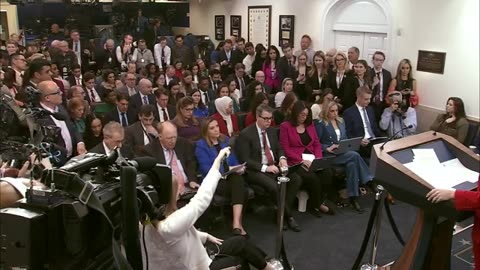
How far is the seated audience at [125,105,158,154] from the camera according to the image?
13.5 ft

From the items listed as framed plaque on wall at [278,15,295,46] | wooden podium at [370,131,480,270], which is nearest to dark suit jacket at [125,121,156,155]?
wooden podium at [370,131,480,270]

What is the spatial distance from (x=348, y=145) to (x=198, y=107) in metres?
1.96

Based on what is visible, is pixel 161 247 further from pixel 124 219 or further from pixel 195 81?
pixel 195 81

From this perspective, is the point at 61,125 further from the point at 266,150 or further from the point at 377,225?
the point at 377,225

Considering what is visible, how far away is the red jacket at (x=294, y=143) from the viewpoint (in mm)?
4309

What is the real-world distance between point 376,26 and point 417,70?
1.86 m

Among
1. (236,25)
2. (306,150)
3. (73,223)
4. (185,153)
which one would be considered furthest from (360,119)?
(236,25)

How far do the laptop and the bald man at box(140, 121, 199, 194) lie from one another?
143 cm

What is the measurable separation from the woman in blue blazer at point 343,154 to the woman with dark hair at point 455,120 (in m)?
0.85

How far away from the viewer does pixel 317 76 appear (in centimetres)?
642

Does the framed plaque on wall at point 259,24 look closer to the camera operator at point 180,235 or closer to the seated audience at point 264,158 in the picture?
the seated audience at point 264,158

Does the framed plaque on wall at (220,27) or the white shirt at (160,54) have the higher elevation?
the framed plaque on wall at (220,27)

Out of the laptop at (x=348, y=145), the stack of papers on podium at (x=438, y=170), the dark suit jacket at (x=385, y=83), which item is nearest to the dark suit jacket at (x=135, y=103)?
the laptop at (x=348, y=145)

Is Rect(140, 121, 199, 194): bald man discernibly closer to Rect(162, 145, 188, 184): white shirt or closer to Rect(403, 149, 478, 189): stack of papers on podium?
Rect(162, 145, 188, 184): white shirt
